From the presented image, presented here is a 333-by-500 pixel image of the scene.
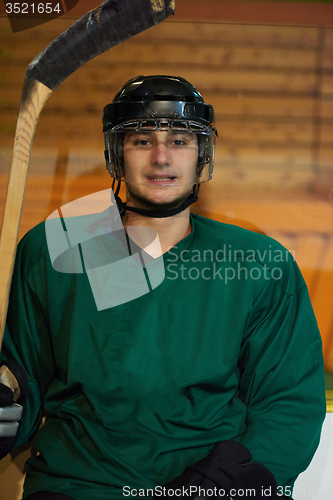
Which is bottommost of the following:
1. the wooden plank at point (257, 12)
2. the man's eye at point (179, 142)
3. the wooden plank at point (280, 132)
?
the man's eye at point (179, 142)

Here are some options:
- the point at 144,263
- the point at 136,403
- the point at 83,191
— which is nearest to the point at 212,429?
the point at 136,403

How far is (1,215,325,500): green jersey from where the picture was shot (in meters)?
1.14

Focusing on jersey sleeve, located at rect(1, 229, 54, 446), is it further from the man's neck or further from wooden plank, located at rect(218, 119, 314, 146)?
wooden plank, located at rect(218, 119, 314, 146)

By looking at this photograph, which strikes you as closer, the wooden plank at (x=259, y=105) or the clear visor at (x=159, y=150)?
the clear visor at (x=159, y=150)

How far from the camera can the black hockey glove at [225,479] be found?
1009 millimetres

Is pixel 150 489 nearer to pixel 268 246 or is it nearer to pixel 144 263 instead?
pixel 144 263

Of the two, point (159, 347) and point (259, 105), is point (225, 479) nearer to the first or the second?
Result: point (159, 347)

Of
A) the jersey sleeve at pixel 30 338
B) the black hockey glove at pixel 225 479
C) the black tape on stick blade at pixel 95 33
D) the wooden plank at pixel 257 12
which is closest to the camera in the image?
the black tape on stick blade at pixel 95 33

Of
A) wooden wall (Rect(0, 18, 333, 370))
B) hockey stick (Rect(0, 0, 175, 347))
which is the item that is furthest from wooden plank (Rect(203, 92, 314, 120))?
hockey stick (Rect(0, 0, 175, 347))

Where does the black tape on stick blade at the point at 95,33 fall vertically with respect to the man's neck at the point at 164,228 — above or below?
above

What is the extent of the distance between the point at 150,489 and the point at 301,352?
52cm

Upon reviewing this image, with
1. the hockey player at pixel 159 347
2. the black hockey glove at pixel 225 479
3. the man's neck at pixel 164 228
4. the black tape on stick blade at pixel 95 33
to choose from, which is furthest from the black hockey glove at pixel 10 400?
the black tape on stick blade at pixel 95 33

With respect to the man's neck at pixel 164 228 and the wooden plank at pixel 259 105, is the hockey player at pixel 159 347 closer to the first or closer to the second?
the man's neck at pixel 164 228

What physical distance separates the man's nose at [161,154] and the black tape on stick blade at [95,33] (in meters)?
0.42
